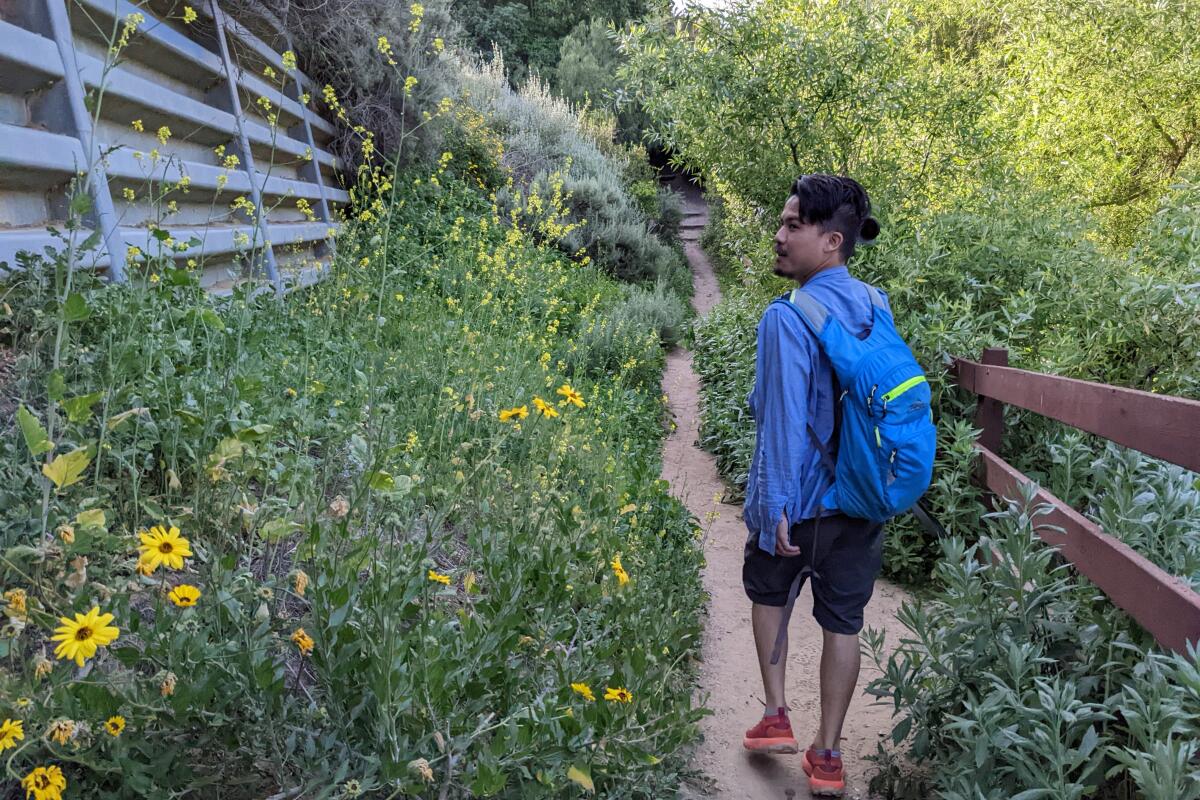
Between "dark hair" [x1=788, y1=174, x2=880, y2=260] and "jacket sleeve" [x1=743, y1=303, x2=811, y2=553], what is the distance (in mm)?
356

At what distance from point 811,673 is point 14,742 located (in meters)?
3.33

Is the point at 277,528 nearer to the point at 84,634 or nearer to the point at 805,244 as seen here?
the point at 84,634

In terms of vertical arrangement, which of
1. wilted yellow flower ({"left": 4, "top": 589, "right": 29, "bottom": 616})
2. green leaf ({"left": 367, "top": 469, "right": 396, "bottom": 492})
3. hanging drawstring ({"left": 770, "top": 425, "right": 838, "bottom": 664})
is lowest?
hanging drawstring ({"left": 770, "top": 425, "right": 838, "bottom": 664})

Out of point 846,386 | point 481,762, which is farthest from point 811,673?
point 481,762

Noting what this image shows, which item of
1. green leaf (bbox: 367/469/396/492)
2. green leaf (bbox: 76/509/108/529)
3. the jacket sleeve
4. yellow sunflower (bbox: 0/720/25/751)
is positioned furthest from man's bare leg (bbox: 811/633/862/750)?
yellow sunflower (bbox: 0/720/25/751)

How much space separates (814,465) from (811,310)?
0.54m

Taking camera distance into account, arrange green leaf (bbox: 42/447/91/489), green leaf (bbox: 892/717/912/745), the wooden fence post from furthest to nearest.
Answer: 1. the wooden fence post
2. green leaf (bbox: 892/717/912/745)
3. green leaf (bbox: 42/447/91/489)

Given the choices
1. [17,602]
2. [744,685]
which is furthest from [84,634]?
[744,685]

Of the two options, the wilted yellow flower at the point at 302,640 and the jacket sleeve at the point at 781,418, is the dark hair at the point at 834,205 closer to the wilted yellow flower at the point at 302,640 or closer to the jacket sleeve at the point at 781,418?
the jacket sleeve at the point at 781,418

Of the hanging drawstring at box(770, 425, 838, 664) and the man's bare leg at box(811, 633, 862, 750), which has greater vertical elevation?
the hanging drawstring at box(770, 425, 838, 664)

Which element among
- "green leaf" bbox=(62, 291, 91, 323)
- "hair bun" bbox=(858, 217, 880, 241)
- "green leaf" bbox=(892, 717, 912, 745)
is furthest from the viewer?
"hair bun" bbox=(858, 217, 880, 241)

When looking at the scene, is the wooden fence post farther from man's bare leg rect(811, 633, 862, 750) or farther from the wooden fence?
A: man's bare leg rect(811, 633, 862, 750)

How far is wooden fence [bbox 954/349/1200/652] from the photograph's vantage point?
1.90 metres

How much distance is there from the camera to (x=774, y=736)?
3188 mm
